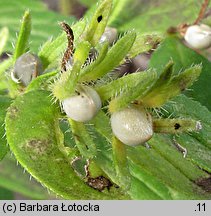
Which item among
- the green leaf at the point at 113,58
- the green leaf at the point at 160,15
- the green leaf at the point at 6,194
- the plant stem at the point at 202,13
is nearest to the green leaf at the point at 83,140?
the green leaf at the point at 113,58

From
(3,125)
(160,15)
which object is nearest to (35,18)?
(160,15)

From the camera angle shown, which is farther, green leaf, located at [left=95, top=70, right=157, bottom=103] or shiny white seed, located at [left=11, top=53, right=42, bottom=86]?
shiny white seed, located at [left=11, top=53, right=42, bottom=86]

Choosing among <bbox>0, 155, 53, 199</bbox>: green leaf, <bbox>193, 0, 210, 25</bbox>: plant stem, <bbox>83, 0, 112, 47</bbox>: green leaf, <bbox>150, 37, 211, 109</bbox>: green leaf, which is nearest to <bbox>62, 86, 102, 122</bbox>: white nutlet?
<bbox>83, 0, 112, 47</bbox>: green leaf

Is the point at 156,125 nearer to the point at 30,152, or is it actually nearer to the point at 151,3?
the point at 30,152

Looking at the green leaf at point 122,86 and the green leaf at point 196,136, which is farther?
the green leaf at point 196,136

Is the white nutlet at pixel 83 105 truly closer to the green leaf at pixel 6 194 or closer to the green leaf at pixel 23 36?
the green leaf at pixel 23 36

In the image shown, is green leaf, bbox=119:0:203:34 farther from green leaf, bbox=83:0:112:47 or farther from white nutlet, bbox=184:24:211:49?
green leaf, bbox=83:0:112:47

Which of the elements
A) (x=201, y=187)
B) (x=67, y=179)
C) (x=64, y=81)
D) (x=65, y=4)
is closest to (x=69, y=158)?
(x=67, y=179)
